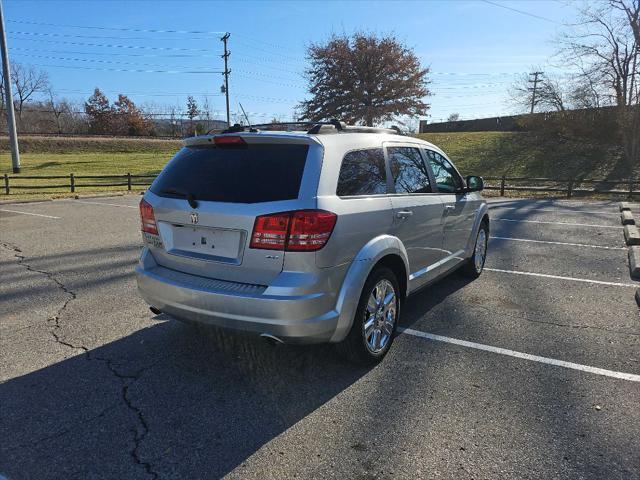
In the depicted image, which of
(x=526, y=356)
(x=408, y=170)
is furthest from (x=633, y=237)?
(x=408, y=170)

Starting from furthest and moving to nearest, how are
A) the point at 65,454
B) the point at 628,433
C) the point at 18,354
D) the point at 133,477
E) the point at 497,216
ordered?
the point at 497,216, the point at 18,354, the point at 628,433, the point at 65,454, the point at 133,477

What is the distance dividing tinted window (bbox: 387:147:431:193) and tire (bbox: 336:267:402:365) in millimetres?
839

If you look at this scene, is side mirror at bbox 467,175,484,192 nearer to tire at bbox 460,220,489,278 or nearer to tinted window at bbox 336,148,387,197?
tire at bbox 460,220,489,278

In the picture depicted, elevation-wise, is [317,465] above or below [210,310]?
below

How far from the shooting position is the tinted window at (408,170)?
3.98 m

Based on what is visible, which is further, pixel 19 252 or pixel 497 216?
pixel 497 216

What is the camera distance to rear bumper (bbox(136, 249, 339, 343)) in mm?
2873

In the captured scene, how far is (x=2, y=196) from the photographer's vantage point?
1639cm

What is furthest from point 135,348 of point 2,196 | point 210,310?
point 2,196

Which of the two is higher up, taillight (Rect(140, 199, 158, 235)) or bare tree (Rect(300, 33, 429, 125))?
bare tree (Rect(300, 33, 429, 125))

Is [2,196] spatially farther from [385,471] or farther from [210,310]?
[385,471]

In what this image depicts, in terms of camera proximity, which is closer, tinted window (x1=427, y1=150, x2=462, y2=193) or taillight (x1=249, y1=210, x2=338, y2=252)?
taillight (x1=249, y1=210, x2=338, y2=252)

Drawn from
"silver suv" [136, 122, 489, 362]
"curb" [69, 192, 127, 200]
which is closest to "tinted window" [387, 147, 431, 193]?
"silver suv" [136, 122, 489, 362]

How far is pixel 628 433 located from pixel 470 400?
909 mm
